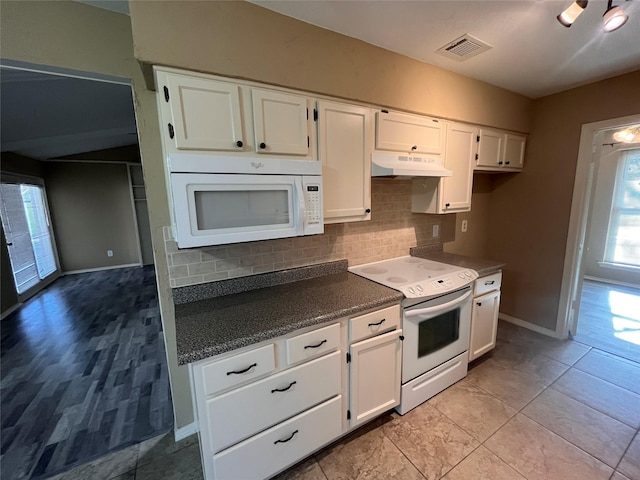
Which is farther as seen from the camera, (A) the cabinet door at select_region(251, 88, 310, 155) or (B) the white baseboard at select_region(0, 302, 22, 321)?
(B) the white baseboard at select_region(0, 302, 22, 321)

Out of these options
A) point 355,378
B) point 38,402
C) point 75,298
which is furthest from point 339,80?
point 75,298

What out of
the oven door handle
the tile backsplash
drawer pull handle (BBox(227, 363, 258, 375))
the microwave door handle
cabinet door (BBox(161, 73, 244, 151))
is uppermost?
cabinet door (BBox(161, 73, 244, 151))

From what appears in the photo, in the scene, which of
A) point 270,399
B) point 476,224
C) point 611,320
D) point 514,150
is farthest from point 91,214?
point 611,320

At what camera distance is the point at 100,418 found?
6.35 ft

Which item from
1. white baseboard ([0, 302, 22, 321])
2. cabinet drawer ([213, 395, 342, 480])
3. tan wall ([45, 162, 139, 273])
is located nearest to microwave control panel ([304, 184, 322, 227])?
cabinet drawer ([213, 395, 342, 480])

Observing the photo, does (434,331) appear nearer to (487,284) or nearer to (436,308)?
(436,308)

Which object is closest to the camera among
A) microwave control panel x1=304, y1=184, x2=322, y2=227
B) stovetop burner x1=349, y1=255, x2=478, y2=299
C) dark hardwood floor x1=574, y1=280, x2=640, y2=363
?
microwave control panel x1=304, y1=184, x2=322, y2=227

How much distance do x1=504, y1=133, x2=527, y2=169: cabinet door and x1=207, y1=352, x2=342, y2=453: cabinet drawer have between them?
2.66m

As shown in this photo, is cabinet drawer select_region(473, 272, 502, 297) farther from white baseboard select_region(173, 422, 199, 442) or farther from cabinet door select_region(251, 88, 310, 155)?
white baseboard select_region(173, 422, 199, 442)

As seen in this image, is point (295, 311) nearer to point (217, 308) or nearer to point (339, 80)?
point (217, 308)

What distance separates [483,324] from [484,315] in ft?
0.28

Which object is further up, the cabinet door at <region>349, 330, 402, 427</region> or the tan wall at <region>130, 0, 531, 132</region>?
the tan wall at <region>130, 0, 531, 132</region>

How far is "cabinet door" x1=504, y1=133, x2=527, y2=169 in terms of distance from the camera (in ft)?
8.80

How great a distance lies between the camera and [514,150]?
2.77m
